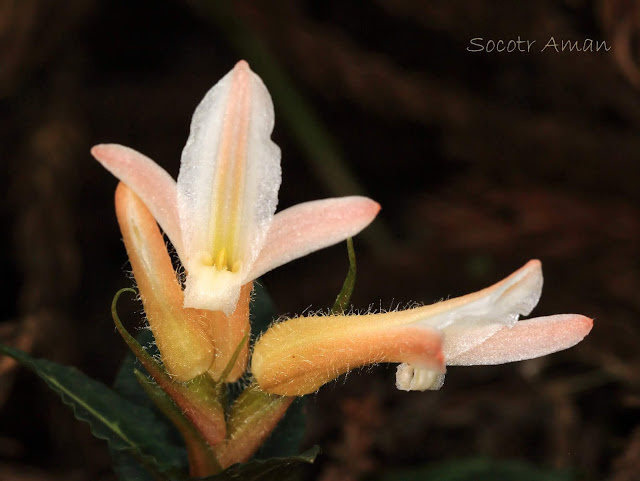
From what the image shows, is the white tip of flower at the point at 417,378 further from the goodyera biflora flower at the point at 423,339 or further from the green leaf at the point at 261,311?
the green leaf at the point at 261,311

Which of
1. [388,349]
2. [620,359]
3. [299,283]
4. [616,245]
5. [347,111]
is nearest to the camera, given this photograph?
[388,349]

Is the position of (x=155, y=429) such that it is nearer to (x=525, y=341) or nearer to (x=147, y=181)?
(x=147, y=181)

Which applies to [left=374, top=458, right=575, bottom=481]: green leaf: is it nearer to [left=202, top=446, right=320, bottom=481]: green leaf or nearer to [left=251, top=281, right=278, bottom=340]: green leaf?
[left=251, top=281, right=278, bottom=340]: green leaf

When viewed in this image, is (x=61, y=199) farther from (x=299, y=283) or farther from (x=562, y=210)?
(x=562, y=210)

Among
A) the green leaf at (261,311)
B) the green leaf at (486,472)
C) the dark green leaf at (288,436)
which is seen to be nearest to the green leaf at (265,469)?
the dark green leaf at (288,436)

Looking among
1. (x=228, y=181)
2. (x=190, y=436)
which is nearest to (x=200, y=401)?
(x=190, y=436)

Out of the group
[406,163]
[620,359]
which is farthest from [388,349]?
[406,163]
